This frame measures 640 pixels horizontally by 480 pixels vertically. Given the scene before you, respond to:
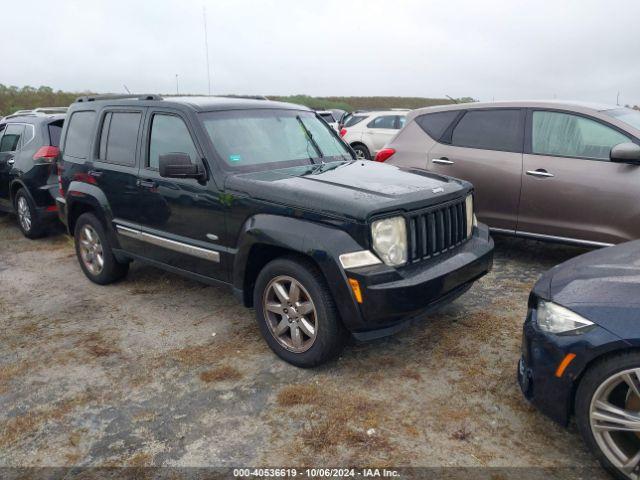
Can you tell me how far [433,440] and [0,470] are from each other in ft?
7.56

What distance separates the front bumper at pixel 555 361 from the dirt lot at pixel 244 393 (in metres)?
0.29

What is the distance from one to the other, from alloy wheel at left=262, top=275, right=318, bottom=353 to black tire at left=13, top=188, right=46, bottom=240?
17.1ft

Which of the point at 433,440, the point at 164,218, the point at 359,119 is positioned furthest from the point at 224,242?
the point at 359,119

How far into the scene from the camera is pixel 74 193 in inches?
217

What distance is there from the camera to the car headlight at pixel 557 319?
265 cm

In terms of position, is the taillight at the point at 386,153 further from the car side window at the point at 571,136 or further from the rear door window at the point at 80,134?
the rear door window at the point at 80,134

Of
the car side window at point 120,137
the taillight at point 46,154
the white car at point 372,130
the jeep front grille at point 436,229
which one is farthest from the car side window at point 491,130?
the white car at point 372,130

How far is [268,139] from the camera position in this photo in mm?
4559

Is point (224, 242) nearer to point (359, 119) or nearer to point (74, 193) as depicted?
point (74, 193)

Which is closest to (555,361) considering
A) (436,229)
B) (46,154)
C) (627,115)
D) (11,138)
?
(436,229)

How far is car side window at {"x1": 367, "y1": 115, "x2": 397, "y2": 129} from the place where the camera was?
47.5ft

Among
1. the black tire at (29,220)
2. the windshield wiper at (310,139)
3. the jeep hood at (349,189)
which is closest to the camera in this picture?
the jeep hood at (349,189)

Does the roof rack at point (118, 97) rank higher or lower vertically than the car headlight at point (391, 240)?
higher

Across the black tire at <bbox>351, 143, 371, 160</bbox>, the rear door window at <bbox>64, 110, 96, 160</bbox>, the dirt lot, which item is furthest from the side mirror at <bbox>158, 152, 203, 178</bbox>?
the black tire at <bbox>351, 143, 371, 160</bbox>
